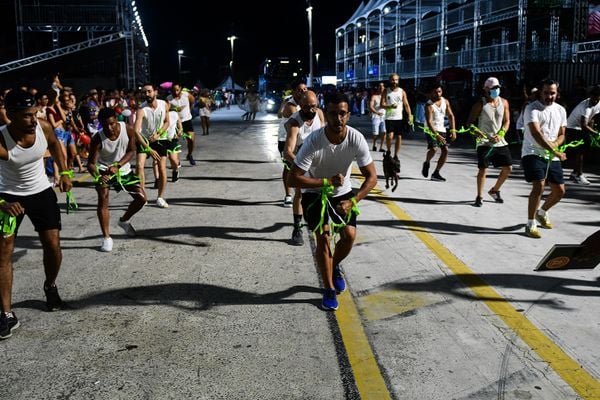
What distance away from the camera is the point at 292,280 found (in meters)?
5.50

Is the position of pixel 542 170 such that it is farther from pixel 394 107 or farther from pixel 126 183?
pixel 394 107

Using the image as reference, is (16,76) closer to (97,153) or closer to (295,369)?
(97,153)

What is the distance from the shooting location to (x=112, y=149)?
672 centimetres

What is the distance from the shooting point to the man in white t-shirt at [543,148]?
23.0 feet

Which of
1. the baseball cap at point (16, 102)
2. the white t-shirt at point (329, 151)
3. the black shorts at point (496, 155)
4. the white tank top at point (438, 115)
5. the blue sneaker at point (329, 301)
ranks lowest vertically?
the blue sneaker at point (329, 301)

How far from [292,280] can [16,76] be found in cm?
2730

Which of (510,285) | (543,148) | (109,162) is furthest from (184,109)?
(510,285)

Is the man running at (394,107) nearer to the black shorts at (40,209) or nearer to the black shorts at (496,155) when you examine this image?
the black shorts at (496,155)

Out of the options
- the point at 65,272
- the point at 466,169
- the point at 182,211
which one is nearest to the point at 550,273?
the point at 65,272

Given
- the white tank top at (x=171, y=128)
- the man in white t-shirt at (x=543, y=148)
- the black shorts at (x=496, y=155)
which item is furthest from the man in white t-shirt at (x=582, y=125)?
the white tank top at (x=171, y=128)

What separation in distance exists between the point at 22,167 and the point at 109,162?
2.25m

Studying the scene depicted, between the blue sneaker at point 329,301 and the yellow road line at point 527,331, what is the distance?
1.24 meters

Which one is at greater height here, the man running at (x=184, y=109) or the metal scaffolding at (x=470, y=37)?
the metal scaffolding at (x=470, y=37)

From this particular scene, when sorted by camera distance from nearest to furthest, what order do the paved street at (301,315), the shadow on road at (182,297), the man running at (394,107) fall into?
the paved street at (301,315), the shadow on road at (182,297), the man running at (394,107)
